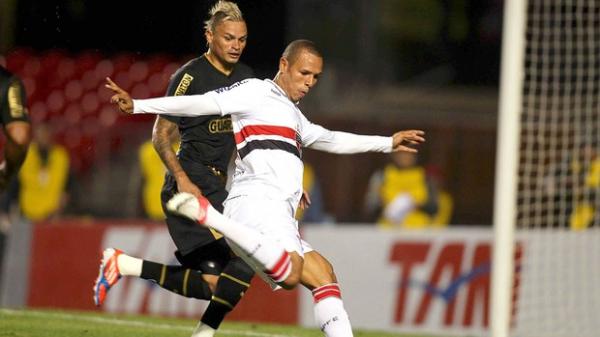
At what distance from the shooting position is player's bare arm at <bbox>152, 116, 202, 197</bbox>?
879cm

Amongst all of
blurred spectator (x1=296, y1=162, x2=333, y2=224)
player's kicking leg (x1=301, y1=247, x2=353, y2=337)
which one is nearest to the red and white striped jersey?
player's kicking leg (x1=301, y1=247, x2=353, y2=337)

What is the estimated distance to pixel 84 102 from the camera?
22484mm

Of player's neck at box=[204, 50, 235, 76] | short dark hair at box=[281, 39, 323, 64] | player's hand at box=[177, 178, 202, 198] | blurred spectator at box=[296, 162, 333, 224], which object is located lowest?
blurred spectator at box=[296, 162, 333, 224]

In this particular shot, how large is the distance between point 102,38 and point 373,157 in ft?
27.0

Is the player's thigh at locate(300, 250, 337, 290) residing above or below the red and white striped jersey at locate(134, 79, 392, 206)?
below

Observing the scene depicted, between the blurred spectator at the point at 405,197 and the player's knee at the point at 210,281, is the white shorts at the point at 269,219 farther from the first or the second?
the blurred spectator at the point at 405,197

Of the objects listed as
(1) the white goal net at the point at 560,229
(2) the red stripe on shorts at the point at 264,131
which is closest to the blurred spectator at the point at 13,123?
(2) the red stripe on shorts at the point at 264,131

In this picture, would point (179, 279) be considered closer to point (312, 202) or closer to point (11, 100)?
point (11, 100)

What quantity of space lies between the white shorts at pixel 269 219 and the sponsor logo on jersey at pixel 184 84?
1.13 metres

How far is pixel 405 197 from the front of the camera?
58.0 ft

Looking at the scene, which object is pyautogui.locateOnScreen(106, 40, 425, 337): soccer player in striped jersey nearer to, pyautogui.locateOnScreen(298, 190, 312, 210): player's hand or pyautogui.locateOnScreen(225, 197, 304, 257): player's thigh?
pyautogui.locateOnScreen(225, 197, 304, 257): player's thigh

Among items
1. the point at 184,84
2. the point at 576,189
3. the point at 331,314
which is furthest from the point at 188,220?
the point at 576,189

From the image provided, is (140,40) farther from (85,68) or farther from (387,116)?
(387,116)

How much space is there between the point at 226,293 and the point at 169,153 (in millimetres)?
1005
